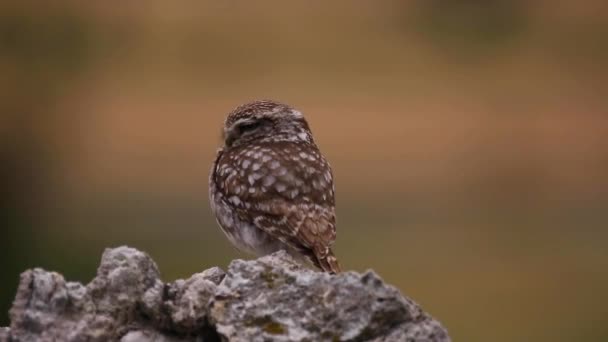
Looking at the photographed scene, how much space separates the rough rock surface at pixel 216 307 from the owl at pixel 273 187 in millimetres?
1881

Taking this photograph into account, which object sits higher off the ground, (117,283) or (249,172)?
(249,172)

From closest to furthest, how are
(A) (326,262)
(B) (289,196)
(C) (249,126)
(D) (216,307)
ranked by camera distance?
(D) (216,307), (A) (326,262), (B) (289,196), (C) (249,126)

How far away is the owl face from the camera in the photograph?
6215 millimetres

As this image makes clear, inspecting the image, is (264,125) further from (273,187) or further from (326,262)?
(326,262)

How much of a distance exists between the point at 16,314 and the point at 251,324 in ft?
2.43

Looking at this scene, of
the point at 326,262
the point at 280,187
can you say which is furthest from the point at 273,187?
the point at 326,262

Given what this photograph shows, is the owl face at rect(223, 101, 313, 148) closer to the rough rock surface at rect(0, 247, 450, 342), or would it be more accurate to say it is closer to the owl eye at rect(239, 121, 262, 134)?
the owl eye at rect(239, 121, 262, 134)

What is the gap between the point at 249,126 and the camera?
625cm

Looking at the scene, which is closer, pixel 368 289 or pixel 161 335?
pixel 368 289

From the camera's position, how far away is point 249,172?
587 cm

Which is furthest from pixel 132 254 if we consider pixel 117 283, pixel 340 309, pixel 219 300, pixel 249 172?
pixel 249 172

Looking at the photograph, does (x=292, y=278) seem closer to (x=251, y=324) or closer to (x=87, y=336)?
(x=251, y=324)

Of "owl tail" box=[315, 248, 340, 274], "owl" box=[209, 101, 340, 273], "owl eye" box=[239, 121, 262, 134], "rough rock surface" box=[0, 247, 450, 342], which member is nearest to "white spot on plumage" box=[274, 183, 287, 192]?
"owl" box=[209, 101, 340, 273]

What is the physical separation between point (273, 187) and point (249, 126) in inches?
24.6
